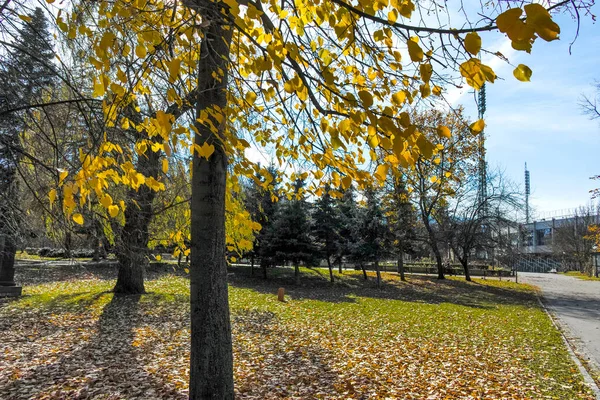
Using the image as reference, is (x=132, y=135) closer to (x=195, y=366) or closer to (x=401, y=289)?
(x=195, y=366)

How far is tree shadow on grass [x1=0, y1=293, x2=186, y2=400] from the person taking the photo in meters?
4.46

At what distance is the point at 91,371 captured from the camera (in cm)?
520

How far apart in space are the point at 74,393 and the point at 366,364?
12.9ft

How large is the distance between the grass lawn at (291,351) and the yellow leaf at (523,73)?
4.08 metres

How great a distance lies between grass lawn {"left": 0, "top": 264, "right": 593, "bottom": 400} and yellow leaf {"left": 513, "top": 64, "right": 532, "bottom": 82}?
408 cm

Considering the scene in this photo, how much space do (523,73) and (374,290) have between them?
1889 centimetres

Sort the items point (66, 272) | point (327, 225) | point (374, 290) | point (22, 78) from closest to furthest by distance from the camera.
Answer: point (22, 78) → point (374, 290) → point (66, 272) → point (327, 225)

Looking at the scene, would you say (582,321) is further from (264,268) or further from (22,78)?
(264,268)

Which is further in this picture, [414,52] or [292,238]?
[292,238]

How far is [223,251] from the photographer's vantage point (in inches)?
130

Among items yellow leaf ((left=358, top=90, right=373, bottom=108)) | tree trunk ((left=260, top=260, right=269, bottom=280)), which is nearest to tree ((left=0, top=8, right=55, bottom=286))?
yellow leaf ((left=358, top=90, right=373, bottom=108))

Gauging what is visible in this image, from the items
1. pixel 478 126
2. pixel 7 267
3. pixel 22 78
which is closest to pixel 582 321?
pixel 478 126

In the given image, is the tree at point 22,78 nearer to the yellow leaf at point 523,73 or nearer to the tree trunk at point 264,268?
the yellow leaf at point 523,73

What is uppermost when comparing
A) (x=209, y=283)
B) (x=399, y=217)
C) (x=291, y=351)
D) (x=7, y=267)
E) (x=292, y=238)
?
(x=399, y=217)
